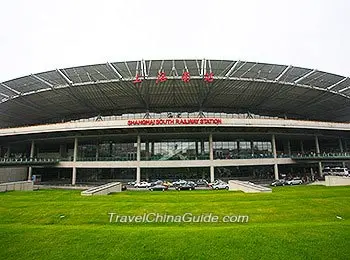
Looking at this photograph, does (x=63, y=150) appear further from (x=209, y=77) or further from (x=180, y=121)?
(x=209, y=77)

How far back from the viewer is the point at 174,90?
50.4m

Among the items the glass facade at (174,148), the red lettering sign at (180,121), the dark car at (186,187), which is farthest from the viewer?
the glass facade at (174,148)

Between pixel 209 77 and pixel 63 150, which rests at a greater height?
pixel 209 77

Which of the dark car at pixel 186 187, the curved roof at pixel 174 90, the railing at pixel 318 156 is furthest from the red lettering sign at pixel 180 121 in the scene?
the railing at pixel 318 156

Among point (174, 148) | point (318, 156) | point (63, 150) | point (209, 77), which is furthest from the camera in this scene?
point (63, 150)

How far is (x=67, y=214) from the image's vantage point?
48.3 feet

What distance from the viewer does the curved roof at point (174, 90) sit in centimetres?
4516

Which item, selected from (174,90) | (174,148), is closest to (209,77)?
(174,90)

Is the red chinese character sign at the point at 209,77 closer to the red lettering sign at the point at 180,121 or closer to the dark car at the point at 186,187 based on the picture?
the red lettering sign at the point at 180,121

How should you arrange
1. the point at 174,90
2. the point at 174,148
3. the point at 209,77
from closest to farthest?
the point at 209,77 → the point at 174,90 → the point at 174,148

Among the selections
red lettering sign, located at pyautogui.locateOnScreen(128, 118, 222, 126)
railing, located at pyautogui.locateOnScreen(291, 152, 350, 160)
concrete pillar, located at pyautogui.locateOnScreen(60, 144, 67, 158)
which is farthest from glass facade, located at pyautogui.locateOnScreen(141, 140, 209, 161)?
concrete pillar, located at pyautogui.locateOnScreen(60, 144, 67, 158)

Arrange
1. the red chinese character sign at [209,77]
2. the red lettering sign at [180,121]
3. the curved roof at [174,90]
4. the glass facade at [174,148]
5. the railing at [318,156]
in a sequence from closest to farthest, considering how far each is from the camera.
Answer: the red chinese character sign at [209,77] < the red lettering sign at [180,121] < the curved roof at [174,90] < the railing at [318,156] < the glass facade at [174,148]

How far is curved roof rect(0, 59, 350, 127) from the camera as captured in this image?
45.2m

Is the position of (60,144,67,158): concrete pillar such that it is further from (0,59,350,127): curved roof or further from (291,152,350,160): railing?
(291,152,350,160): railing
